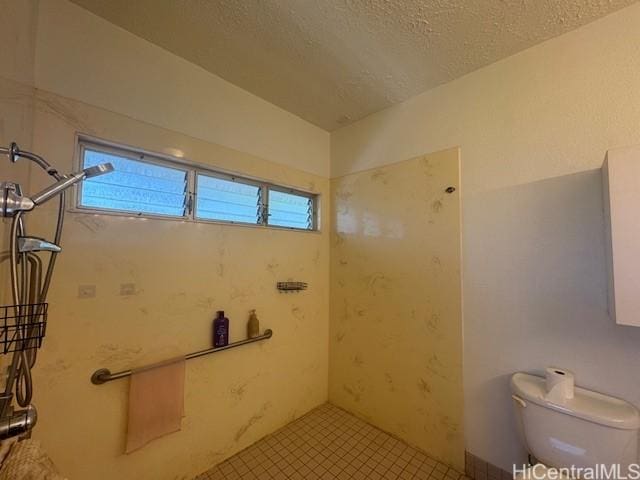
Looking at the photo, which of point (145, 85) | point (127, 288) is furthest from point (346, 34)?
point (127, 288)

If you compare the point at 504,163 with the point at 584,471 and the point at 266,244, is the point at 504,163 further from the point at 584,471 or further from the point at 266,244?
the point at 266,244

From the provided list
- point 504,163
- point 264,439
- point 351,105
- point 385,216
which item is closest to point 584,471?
point 504,163

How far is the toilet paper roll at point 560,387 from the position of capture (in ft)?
3.74

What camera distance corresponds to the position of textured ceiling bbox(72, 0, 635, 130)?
1.19m

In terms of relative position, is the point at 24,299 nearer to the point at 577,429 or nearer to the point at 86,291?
the point at 86,291

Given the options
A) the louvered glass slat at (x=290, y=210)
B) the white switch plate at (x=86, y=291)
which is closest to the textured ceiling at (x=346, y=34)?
the louvered glass slat at (x=290, y=210)

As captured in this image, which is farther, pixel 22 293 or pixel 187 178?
pixel 187 178

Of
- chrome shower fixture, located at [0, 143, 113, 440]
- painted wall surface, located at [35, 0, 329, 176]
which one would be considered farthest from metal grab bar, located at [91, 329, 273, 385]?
painted wall surface, located at [35, 0, 329, 176]

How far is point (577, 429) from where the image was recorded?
1077 millimetres

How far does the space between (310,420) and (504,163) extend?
2.18 metres

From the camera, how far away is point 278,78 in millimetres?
1679

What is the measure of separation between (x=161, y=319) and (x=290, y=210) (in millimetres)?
1160

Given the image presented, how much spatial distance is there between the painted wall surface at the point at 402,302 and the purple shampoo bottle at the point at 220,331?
955 mm

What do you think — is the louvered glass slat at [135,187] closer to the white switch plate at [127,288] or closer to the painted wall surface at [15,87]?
the painted wall surface at [15,87]
